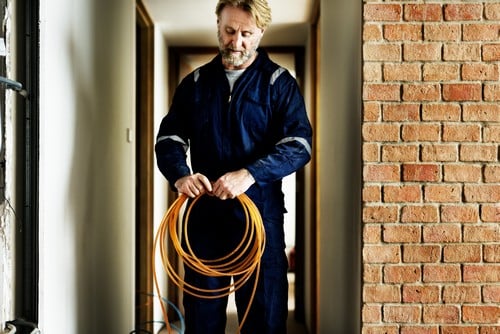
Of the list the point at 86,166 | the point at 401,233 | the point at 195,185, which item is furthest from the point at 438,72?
the point at 86,166

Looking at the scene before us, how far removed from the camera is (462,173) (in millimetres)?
2010

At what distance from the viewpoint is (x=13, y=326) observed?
183cm

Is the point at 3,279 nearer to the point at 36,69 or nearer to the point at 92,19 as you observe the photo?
the point at 36,69

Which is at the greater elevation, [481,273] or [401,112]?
[401,112]

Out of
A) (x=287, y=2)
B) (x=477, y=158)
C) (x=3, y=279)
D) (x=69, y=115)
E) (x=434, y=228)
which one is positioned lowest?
(x=3, y=279)

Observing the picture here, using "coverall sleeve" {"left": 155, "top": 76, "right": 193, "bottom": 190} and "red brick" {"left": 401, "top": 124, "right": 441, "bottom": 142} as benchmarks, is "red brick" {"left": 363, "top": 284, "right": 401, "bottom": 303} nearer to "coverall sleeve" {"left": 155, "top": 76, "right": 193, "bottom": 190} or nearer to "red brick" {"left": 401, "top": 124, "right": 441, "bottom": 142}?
"red brick" {"left": 401, "top": 124, "right": 441, "bottom": 142}

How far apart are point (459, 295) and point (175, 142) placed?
3.82 ft

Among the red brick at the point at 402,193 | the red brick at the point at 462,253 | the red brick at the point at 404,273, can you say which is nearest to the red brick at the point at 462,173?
the red brick at the point at 402,193

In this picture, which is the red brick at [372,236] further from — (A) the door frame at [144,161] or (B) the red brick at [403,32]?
(A) the door frame at [144,161]

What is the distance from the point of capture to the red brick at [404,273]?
201 cm

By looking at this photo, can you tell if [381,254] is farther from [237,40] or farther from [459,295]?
[237,40]

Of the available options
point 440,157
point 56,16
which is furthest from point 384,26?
point 56,16

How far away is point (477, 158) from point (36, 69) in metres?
1.50

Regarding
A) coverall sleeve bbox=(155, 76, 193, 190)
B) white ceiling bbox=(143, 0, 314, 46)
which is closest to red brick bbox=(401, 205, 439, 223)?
coverall sleeve bbox=(155, 76, 193, 190)
